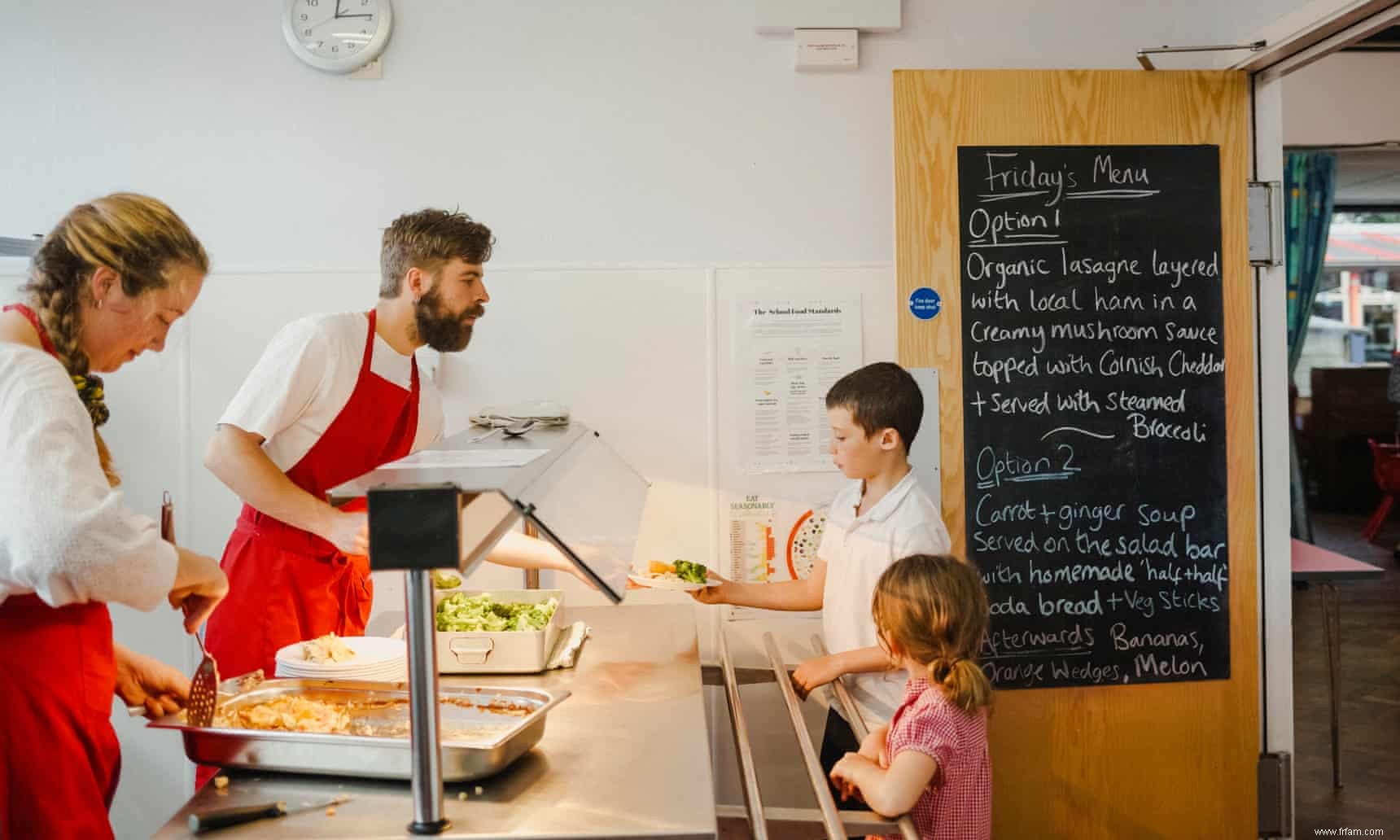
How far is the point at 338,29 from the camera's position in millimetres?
3135

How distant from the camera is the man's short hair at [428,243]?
2.41 meters

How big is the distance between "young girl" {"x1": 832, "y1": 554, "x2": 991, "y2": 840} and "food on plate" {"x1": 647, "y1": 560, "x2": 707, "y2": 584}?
66 centimetres

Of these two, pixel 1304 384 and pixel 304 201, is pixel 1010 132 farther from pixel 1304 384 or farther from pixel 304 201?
pixel 1304 384

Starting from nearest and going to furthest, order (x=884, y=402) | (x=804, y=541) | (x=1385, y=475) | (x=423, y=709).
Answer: (x=423, y=709) → (x=884, y=402) → (x=804, y=541) → (x=1385, y=475)

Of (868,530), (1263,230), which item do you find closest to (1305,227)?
(1263,230)

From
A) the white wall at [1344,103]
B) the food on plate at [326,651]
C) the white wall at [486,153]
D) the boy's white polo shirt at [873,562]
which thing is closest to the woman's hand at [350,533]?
the food on plate at [326,651]

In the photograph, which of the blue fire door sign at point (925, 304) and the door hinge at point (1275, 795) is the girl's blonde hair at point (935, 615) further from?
the door hinge at point (1275, 795)

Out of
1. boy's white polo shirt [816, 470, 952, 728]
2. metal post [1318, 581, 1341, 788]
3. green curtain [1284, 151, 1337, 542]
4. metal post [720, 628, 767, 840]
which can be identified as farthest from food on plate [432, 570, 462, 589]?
green curtain [1284, 151, 1337, 542]

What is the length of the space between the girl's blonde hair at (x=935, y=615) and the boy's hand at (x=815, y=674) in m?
0.23

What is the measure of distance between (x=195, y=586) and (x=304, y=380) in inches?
28.2

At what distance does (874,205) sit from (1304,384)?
7018 mm

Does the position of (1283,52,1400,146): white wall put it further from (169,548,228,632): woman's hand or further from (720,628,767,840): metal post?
(169,548,228,632): woman's hand

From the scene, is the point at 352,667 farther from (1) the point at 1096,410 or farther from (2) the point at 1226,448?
(2) the point at 1226,448

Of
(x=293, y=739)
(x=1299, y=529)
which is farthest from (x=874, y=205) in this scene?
(x=1299, y=529)
